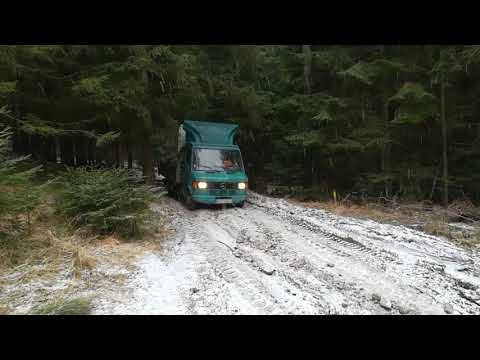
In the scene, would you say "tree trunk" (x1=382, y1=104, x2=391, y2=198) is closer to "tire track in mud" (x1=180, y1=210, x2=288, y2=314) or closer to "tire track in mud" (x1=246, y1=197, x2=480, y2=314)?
"tire track in mud" (x1=246, y1=197, x2=480, y2=314)

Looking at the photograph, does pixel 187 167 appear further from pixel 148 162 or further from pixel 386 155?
pixel 386 155

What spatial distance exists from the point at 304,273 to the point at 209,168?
6.27 m

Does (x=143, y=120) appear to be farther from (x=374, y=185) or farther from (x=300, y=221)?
(x=374, y=185)

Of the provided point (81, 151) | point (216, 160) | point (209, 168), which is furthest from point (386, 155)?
point (81, 151)

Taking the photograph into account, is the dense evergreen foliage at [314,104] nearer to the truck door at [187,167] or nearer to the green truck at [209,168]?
the green truck at [209,168]

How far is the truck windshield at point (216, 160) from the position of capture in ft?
33.6

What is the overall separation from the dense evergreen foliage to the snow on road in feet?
18.4

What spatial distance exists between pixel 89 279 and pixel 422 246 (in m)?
6.23

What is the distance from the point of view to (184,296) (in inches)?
A: 149

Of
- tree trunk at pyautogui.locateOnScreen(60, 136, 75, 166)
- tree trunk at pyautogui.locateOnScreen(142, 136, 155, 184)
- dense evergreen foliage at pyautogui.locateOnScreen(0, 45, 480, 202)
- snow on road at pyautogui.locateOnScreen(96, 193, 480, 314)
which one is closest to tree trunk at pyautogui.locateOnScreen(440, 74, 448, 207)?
dense evergreen foliage at pyautogui.locateOnScreen(0, 45, 480, 202)

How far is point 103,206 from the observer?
6.41m

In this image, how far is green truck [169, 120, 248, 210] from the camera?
973 centimetres

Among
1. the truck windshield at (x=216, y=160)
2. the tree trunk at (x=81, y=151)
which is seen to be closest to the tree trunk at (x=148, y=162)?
the truck windshield at (x=216, y=160)
